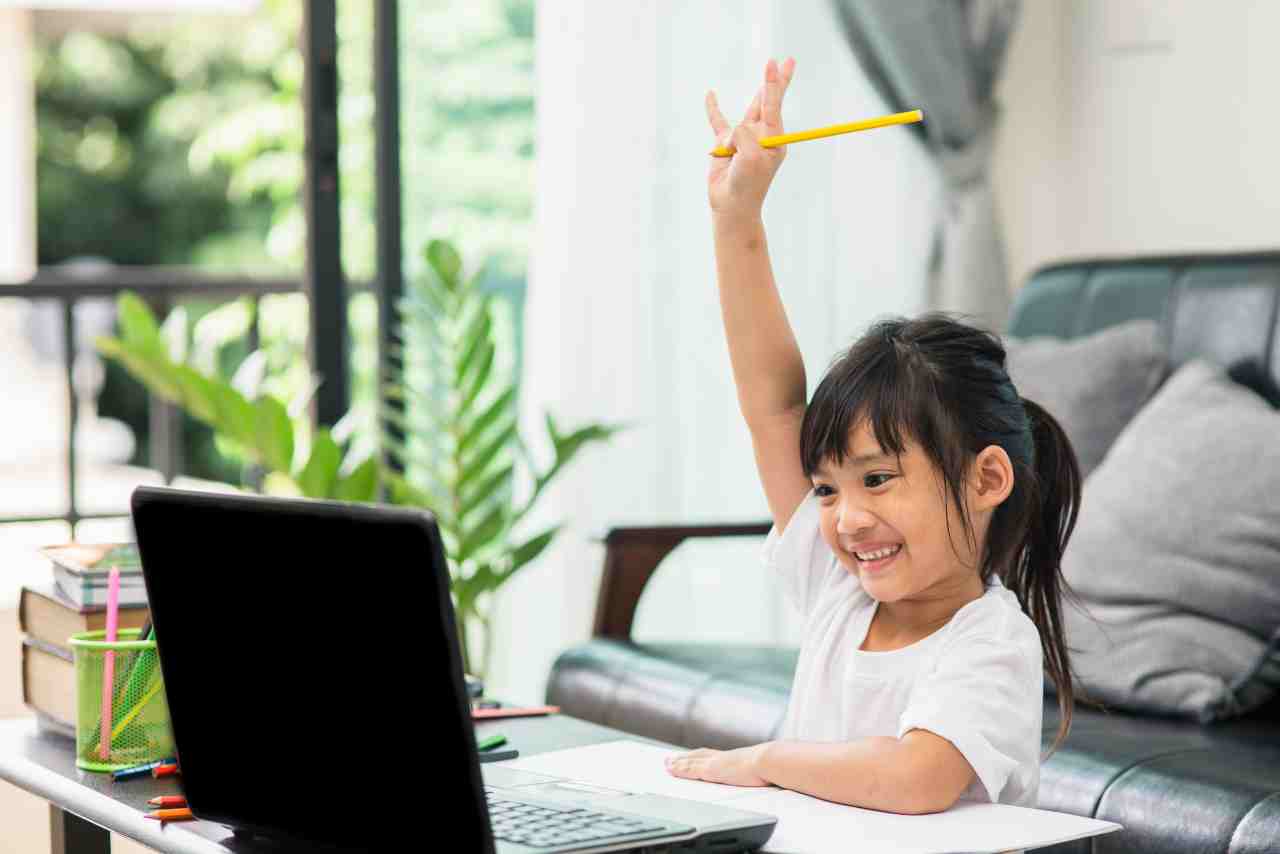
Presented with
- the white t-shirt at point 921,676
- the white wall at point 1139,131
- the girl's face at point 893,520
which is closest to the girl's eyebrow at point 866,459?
the girl's face at point 893,520

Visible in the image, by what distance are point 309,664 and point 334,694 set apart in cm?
3

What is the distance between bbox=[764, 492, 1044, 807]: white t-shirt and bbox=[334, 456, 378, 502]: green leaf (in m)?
1.50

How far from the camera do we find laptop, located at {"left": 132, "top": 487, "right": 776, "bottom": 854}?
899mm

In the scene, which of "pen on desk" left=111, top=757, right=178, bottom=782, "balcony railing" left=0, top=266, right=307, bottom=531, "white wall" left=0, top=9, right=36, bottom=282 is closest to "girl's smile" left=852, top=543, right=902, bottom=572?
"pen on desk" left=111, top=757, right=178, bottom=782

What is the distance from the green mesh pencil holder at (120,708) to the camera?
51.6 inches

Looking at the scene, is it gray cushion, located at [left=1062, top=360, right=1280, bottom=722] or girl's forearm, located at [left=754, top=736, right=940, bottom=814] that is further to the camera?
gray cushion, located at [left=1062, top=360, right=1280, bottom=722]

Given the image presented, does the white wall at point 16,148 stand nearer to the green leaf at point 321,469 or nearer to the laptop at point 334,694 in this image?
the green leaf at point 321,469

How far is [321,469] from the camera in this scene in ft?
9.07

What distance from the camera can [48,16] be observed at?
10.1 metres

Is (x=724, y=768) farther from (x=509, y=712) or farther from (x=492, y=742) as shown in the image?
(x=509, y=712)

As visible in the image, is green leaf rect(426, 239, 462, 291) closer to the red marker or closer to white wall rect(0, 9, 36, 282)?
the red marker

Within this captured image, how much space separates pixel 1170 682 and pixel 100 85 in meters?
8.96

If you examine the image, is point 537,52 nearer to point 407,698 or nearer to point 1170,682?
point 1170,682

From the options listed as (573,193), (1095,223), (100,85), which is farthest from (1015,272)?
(100,85)
